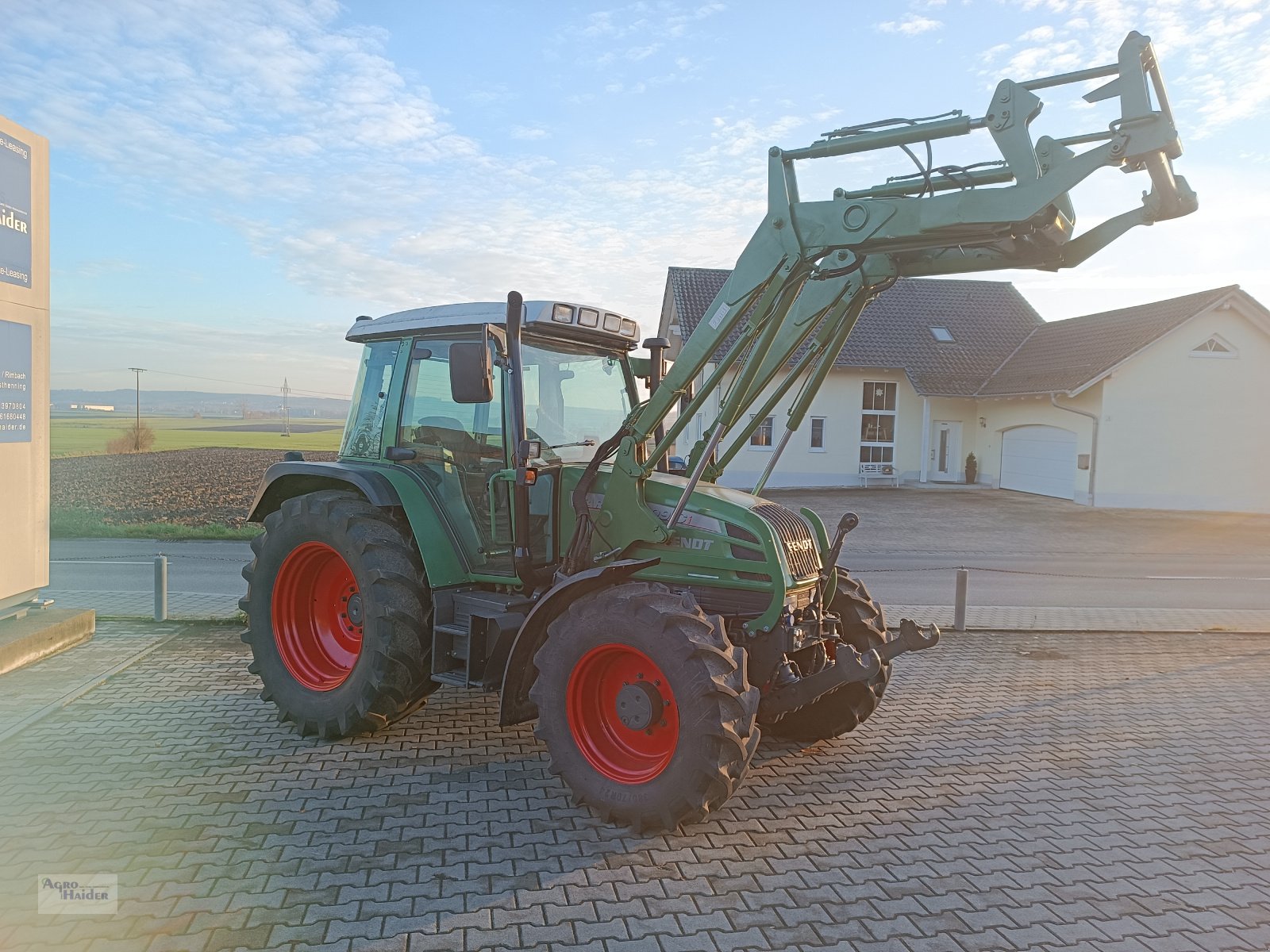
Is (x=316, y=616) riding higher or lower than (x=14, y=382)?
lower

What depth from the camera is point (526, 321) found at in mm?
5273

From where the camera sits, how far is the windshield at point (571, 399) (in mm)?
5523

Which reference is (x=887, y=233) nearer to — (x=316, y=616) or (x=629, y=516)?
(x=629, y=516)

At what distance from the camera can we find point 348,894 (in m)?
3.67

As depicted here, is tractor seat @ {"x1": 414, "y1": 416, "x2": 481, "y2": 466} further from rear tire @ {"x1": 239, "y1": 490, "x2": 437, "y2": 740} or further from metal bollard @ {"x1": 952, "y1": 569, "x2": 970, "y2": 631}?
metal bollard @ {"x1": 952, "y1": 569, "x2": 970, "y2": 631}

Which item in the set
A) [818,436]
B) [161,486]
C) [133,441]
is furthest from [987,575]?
[133,441]

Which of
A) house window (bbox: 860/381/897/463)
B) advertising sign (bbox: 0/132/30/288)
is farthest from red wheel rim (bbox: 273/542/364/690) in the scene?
house window (bbox: 860/381/897/463)

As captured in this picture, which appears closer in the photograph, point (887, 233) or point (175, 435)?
point (887, 233)

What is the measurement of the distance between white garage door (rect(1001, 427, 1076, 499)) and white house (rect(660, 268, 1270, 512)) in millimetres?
47

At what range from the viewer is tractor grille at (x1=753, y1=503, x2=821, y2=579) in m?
4.98

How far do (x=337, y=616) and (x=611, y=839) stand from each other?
2.87 m

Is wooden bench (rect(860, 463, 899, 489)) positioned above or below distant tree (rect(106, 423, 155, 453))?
below

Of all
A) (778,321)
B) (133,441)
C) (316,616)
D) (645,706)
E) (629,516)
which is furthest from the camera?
(133,441)

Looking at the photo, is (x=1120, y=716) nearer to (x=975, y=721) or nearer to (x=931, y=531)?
(x=975, y=721)
